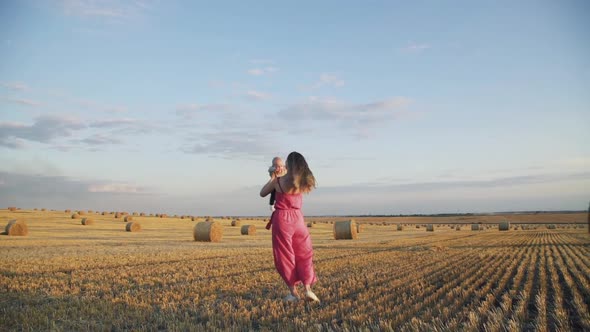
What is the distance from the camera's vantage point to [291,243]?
6164 millimetres

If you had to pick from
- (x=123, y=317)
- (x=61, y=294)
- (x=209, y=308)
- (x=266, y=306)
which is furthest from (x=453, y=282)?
(x=61, y=294)

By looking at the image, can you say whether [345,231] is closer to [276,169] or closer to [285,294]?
[285,294]

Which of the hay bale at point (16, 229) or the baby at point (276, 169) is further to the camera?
the hay bale at point (16, 229)

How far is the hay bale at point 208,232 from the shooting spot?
2455 centimetres

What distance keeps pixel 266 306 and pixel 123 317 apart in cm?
192

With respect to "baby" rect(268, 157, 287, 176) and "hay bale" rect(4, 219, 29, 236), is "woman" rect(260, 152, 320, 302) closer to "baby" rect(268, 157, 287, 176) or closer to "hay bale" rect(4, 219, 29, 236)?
"baby" rect(268, 157, 287, 176)

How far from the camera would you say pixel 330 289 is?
284 inches

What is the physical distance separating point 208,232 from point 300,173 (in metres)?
19.6

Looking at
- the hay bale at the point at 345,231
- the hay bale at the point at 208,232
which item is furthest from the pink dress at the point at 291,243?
the hay bale at the point at 345,231

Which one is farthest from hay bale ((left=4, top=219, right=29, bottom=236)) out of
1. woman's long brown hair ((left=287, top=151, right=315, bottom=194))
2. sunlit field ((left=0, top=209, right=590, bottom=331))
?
woman's long brown hair ((left=287, top=151, right=315, bottom=194))

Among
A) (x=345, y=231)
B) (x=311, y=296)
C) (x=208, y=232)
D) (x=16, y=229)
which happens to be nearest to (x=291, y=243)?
(x=311, y=296)

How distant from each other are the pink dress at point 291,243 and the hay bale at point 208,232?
19.1 m

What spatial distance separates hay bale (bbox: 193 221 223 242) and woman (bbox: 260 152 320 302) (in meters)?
19.2

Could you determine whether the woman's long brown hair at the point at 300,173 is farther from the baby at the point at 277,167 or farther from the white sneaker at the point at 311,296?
the white sneaker at the point at 311,296
